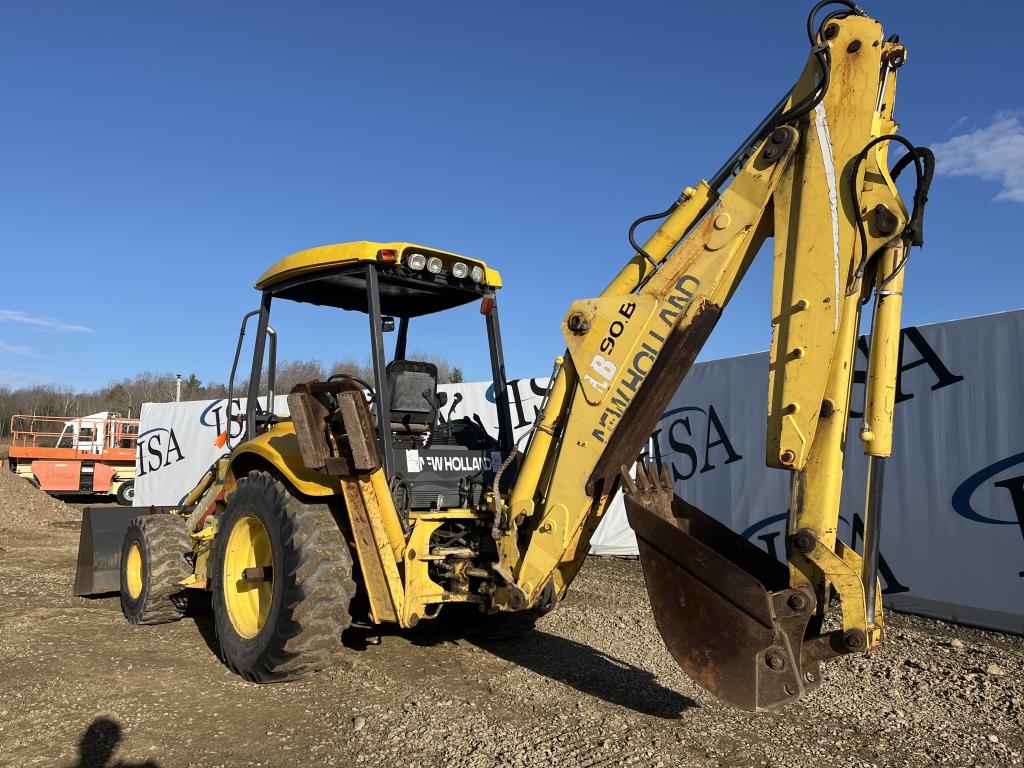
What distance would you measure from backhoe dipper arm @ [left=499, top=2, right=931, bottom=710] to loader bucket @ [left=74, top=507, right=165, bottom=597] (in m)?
5.00

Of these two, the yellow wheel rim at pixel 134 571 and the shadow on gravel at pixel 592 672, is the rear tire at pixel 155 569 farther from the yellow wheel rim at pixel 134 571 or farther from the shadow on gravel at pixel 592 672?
the shadow on gravel at pixel 592 672

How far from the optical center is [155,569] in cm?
600

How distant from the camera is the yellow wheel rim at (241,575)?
507 centimetres

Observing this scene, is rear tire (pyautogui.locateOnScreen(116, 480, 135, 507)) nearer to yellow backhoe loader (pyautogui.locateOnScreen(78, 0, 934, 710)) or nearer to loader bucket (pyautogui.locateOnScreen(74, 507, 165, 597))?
loader bucket (pyautogui.locateOnScreen(74, 507, 165, 597))

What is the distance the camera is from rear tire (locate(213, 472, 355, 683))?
4352mm

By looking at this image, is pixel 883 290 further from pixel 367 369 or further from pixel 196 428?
pixel 196 428

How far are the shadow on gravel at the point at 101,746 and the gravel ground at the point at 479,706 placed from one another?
1cm

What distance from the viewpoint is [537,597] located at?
4.07 m

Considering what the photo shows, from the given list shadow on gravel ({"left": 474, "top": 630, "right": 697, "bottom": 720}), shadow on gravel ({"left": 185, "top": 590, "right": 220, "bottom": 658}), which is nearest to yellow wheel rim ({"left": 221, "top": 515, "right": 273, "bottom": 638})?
shadow on gravel ({"left": 185, "top": 590, "right": 220, "bottom": 658})

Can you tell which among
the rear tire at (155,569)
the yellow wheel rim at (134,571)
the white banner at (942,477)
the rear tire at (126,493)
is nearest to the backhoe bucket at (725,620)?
the white banner at (942,477)

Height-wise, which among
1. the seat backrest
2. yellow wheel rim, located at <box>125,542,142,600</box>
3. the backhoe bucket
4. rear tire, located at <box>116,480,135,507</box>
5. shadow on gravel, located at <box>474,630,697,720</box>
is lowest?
rear tire, located at <box>116,480,135,507</box>

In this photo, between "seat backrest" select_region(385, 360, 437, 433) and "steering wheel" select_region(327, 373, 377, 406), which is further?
"seat backrest" select_region(385, 360, 437, 433)

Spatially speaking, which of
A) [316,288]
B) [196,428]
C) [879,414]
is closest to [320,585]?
[316,288]

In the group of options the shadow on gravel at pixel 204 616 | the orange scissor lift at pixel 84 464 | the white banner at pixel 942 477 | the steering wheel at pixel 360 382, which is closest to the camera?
the steering wheel at pixel 360 382
